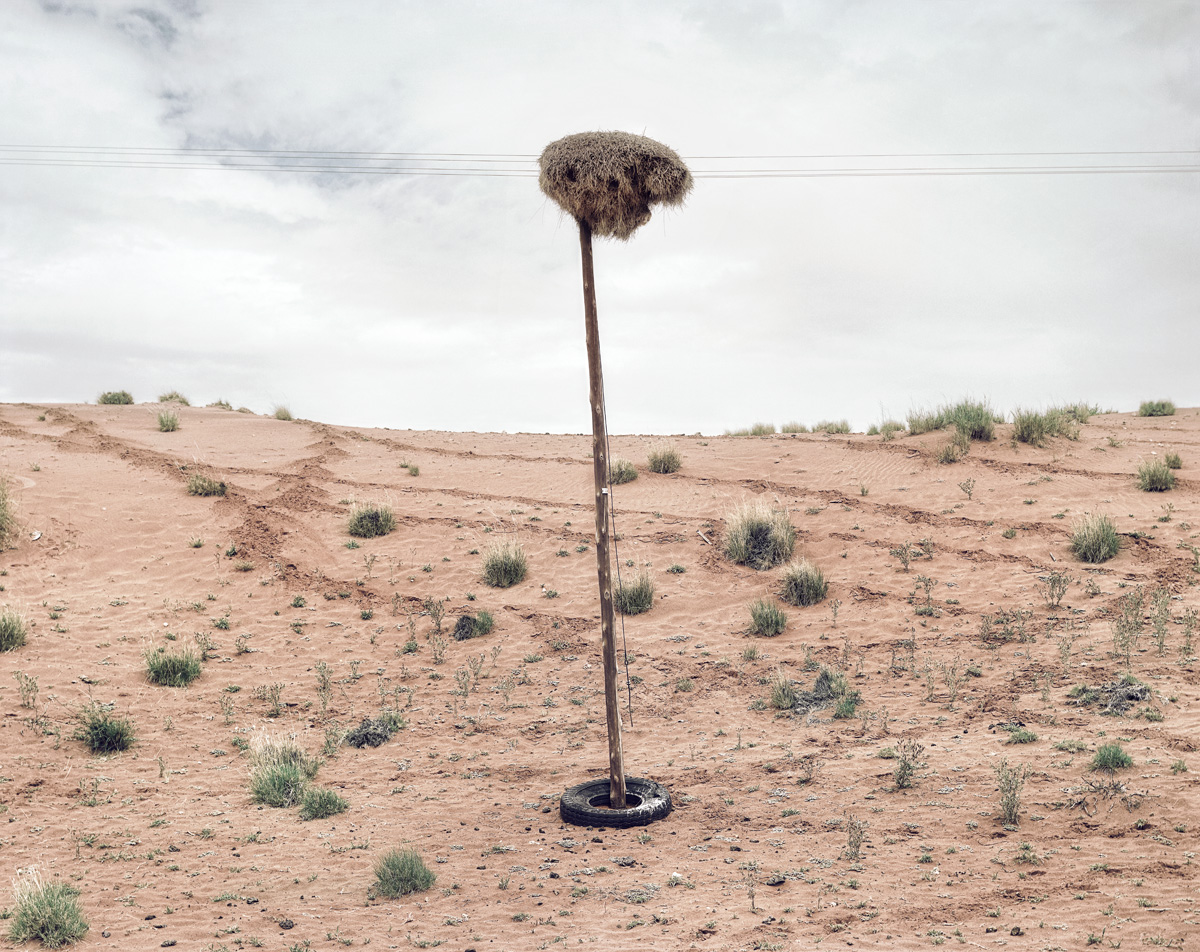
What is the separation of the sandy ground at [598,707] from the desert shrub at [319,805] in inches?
5.1

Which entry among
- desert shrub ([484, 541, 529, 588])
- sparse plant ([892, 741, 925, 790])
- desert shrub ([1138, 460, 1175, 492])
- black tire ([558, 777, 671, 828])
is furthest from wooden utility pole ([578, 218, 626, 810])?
desert shrub ([1138, 460, 1175, 492])

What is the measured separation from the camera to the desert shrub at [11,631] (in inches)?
431

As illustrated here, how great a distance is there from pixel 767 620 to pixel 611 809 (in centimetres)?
584

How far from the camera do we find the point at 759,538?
49.1 feet

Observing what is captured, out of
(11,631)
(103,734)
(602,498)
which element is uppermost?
(602,498)

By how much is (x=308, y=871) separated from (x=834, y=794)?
4219 mm

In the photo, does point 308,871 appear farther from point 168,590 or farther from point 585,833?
point 168,590

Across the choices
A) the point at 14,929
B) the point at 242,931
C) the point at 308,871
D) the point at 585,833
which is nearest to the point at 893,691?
the point at 585,833

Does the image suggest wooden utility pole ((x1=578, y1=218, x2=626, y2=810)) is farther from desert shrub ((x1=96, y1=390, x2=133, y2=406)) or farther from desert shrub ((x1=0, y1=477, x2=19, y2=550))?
desert shrub ((x1=96, y1=390, x2=133, y2=406))

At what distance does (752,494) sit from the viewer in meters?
18.2

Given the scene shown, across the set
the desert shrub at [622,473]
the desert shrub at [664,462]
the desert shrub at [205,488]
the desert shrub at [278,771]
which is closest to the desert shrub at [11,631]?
the desert shrub at [278,771]

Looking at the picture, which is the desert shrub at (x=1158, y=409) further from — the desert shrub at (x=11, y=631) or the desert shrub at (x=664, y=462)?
the desert shrub at (x=11, y=631)

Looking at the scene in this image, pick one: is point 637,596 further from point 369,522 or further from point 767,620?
point 369,522

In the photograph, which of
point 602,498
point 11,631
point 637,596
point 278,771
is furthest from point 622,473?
point 602,498
